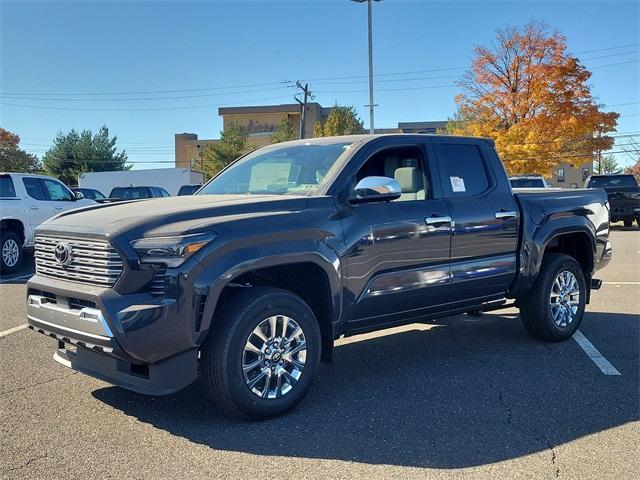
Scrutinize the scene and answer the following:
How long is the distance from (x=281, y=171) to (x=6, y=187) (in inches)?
→ 346

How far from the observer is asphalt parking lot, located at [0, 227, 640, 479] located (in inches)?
129

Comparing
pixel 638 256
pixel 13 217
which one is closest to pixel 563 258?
pixel 638 256

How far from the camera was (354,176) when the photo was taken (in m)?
4.48

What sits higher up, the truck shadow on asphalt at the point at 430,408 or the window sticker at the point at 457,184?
the window sticker at the point at 457,184

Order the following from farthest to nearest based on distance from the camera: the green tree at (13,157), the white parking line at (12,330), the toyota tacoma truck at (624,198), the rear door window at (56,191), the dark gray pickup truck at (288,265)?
the green tree at (13,157) → the toyota tacoma truck at (624,198) → the rear door window at (56,191) → the white parking line at (12,330) → the dark gray pickup truck at (288,265)

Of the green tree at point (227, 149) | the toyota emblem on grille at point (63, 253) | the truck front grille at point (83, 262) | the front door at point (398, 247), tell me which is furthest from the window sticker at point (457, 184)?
the green tree at point (227, 149)

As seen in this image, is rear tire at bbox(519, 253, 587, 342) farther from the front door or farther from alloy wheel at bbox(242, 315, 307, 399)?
alloy wheel at bbox(242, 315, 307, 399)

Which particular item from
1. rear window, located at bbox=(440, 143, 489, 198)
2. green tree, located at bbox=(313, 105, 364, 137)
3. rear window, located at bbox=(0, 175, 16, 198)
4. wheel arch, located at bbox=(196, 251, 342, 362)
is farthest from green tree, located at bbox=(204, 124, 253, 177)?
wheel arch, located at bbox=(196, 251, 342, 362)

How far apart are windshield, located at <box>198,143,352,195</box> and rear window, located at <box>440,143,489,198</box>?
3.25ft

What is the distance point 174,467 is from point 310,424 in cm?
96

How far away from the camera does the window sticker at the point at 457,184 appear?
5137mm

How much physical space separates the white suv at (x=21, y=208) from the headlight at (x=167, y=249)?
867 cm

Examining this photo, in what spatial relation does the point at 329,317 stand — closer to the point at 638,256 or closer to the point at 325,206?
the point at 325,206

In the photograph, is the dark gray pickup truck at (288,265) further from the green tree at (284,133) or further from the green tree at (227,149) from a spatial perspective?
the green tree at (227,149)
